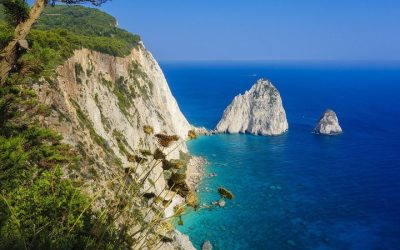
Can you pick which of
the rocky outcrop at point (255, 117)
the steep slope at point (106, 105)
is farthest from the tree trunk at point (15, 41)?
the rocky outcrop at point (255, 117)

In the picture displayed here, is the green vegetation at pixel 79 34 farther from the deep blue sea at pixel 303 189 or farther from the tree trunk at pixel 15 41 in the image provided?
the deep blue sea at pixel 303 189

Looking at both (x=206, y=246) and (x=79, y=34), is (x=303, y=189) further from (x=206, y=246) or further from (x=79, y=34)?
(x=79, y=34)

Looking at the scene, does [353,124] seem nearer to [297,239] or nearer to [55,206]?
[297,239]

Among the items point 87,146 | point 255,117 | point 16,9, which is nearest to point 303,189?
point 87,146

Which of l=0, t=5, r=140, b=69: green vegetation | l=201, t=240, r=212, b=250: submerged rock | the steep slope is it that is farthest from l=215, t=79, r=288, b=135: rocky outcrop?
l=201, t=240, r=212, b=250: submerged rock

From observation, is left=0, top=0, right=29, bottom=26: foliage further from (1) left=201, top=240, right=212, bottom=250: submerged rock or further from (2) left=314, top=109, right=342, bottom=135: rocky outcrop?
(2) left=314, top=109, right=342, bottom=135: rocky outcrop

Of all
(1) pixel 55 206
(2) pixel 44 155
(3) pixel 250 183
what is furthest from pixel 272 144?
(1) pixel 55 206

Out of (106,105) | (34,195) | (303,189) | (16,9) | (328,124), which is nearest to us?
(16,9)
